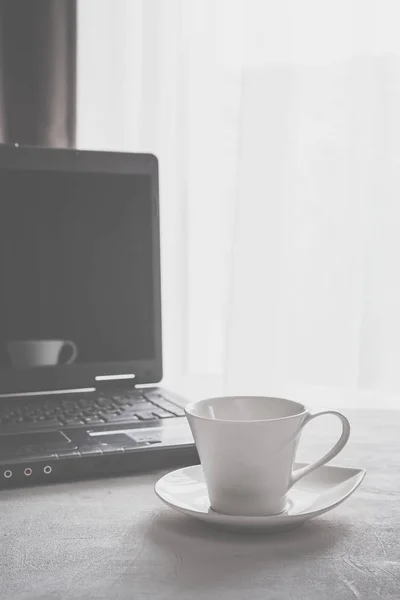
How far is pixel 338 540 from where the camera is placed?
556mm

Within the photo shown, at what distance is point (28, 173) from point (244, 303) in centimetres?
84

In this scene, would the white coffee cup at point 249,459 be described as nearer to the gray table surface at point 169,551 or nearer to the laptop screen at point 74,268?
the gray table surface at point 169,551

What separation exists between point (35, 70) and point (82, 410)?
1.03 metres

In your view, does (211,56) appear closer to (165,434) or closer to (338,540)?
(165,434)

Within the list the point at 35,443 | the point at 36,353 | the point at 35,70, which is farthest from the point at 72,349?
the point at 35,70

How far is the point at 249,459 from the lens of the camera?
22.3 inches

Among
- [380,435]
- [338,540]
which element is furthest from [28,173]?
[338,540]

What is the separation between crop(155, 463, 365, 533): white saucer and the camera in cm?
55

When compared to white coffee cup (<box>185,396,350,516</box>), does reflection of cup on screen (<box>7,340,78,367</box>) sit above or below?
below

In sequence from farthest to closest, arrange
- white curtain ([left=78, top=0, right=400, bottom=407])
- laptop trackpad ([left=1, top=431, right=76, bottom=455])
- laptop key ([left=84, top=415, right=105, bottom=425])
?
white curtain ([left=78, top=0, right=400, bottom=407]) → laptop key ([left=84, top=415, right=105, bottom=425]) → laptop trackpad ([left=1, top=431, right=76, bottom=455])

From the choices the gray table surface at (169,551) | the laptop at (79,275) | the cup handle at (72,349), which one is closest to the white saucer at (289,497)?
the gray table surface at (169,551)

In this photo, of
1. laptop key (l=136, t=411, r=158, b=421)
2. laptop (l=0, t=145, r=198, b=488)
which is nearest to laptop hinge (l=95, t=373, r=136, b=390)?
laptop (l=0, t=145, r=198, b=488)

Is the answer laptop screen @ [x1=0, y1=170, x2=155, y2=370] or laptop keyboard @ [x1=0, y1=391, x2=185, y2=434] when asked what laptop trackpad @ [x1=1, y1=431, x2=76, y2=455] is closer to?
laptop keyboard @ [x1=0, y1=391, x2=185, y2=434]

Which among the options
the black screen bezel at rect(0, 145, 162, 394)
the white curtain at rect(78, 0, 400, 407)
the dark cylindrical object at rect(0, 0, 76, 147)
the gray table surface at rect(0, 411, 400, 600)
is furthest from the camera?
the white curtain at rect(78, 0, 400, 407)
